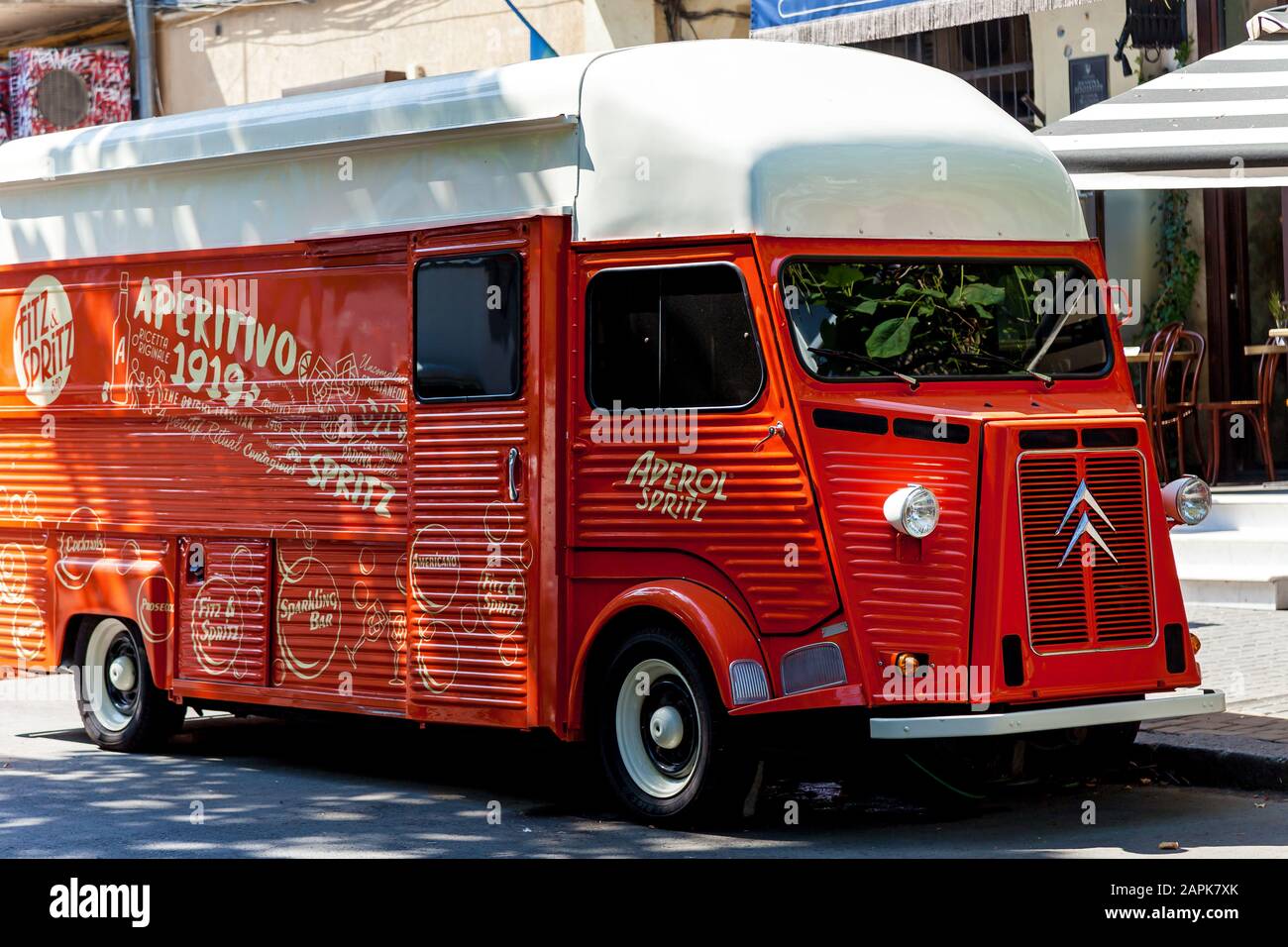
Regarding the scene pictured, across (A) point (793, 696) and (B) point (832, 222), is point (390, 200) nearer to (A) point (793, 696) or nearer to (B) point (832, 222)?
(B) point (832, 222)

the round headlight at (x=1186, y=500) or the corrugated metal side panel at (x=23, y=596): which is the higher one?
the round headlight at (x=1186, y=500)

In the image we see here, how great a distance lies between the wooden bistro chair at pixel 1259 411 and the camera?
50.6ft

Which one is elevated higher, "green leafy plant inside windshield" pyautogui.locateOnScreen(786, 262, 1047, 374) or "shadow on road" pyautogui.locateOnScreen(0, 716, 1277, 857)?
"green leafy plant inside windshield" pyautogui.locateOnScreen(786, 262, 1047, 374)

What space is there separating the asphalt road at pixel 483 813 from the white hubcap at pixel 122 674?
420 millimetres

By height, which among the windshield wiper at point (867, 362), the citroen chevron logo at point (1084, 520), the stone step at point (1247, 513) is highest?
the windshield wiper at point (867, 362)

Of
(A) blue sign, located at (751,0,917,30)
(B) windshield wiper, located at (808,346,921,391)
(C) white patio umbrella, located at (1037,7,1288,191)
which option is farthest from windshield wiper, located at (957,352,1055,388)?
(A) blue sign, located at (751,0,917,30)

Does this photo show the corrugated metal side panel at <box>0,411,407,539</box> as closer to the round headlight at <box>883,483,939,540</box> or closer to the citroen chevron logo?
the round headlight at <box>883,483,939,540</box>

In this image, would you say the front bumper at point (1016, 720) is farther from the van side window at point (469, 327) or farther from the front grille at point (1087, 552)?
the van side window at point (469, 327)

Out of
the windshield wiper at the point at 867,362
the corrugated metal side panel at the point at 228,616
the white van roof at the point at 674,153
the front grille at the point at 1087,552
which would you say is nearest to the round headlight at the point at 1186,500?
the front grille at the point at 1087,552

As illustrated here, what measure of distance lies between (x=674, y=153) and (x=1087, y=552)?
7.67ft

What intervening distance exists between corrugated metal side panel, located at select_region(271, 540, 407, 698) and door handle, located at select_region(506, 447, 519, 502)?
81 centimetres

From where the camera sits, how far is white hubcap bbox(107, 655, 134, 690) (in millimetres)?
11094
